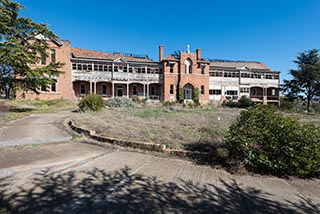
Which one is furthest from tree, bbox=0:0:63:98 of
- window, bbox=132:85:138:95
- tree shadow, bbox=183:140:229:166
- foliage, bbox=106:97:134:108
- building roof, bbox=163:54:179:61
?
building roof, bbox=163:54:179:61

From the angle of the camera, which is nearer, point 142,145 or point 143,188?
point 143,188

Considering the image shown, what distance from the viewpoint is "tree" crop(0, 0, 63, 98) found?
14.2m

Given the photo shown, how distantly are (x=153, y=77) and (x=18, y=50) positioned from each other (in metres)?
21.8

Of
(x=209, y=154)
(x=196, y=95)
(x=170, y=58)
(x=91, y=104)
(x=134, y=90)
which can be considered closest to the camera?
(x=209, y=154)

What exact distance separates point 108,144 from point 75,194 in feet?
10.9

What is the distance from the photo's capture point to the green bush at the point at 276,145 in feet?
12.9

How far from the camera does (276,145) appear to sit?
4.17 m

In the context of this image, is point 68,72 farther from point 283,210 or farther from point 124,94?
point 283,210

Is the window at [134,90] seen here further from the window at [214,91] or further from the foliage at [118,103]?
the window at [214,91]

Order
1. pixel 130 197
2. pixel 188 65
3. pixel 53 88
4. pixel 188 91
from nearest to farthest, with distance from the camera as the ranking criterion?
1. pixel 130 197
2. pixel 53 88
3. pixel 188 65
4. pixel 188 91

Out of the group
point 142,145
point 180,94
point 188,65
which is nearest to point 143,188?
point 142,145

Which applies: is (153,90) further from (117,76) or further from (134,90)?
(117,76)

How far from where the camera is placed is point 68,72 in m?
28.8

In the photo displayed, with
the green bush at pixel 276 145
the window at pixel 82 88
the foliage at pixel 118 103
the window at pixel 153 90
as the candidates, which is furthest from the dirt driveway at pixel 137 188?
the window at pixel 153 90
